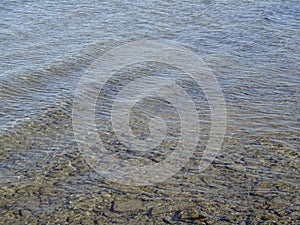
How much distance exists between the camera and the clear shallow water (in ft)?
Result: 19.3

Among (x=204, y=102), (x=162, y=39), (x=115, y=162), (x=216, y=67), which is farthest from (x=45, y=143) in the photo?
(x=162, y=39)

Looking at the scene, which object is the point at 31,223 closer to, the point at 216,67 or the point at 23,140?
the point at 23,140

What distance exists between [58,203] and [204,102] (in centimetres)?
352

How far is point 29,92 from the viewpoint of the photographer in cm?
891

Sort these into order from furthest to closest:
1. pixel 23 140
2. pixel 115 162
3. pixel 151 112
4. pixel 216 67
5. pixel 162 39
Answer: pixel 162 39, pixel 216 67, pixel 151 112, pixel 23 140, pixel 115 162

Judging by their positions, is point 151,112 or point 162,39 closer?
point 151,112

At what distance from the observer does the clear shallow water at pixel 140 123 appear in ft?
19.3

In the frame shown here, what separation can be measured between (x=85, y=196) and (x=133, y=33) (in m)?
6.81

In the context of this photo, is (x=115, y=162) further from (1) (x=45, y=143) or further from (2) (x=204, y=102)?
(2) (x=204, y=102)

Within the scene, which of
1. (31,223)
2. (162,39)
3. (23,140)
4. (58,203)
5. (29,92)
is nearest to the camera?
(31,223)

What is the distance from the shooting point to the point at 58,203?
19.6 ft

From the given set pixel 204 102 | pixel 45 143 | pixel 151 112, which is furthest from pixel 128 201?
pixel 204 102

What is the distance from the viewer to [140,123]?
26.2 ft

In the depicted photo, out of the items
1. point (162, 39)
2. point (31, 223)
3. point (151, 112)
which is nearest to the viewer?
point (31, 223)
